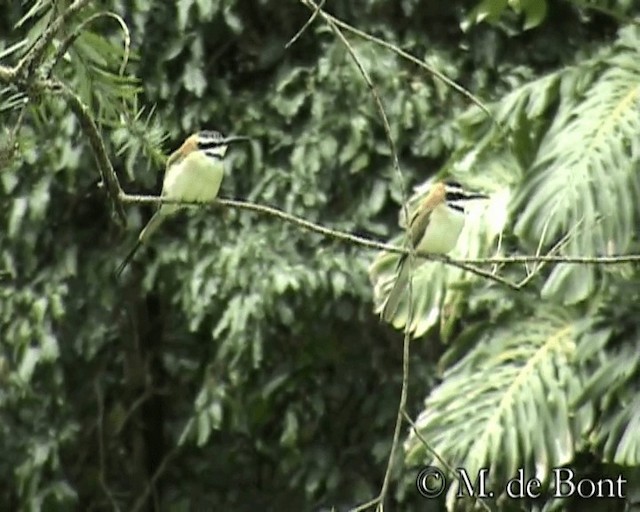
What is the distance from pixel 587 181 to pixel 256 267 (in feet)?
3.96

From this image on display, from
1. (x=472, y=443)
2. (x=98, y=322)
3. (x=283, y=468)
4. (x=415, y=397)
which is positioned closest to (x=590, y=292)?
(x=472, y=443)

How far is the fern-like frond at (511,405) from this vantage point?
11.2 feet

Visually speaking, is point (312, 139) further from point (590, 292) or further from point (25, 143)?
point (25, 143)

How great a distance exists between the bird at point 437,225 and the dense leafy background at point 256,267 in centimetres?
75

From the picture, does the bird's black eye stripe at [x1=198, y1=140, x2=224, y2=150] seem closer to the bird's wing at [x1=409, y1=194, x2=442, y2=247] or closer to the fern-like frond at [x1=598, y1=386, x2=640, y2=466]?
the bird's wing at [x1=409, y1=194, x2=442, y2=247]

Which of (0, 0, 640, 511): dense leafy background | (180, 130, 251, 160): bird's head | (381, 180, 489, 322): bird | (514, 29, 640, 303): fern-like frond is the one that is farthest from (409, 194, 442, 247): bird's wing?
(0, 0, 640, 511): dense leafy background

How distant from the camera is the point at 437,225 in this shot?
2994 mm

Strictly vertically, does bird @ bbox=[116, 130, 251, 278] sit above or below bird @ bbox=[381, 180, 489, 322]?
above

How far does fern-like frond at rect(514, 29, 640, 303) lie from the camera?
3.32m

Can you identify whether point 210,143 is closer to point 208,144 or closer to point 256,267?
point 208,144

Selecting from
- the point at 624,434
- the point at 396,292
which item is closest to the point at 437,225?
the point at 396,292

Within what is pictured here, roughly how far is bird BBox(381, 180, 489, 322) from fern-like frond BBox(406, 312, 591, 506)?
55 centimetres

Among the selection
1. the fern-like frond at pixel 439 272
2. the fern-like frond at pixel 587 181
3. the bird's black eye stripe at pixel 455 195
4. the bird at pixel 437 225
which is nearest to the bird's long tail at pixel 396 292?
the bird at pixel 437 225

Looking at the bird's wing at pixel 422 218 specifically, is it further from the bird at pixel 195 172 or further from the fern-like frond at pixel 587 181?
the bird at pixel 195 172
